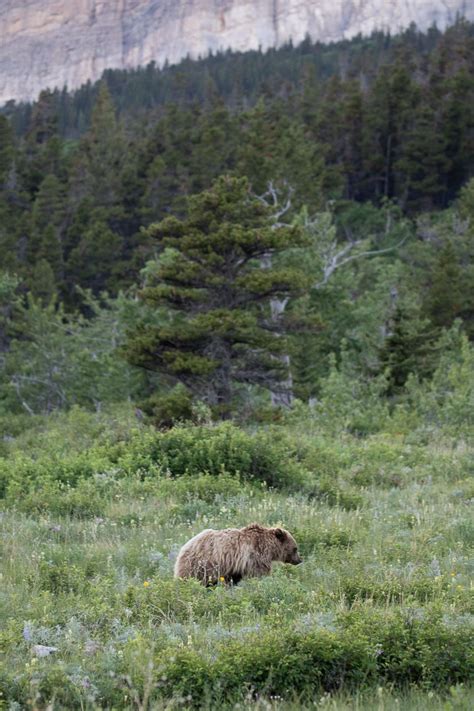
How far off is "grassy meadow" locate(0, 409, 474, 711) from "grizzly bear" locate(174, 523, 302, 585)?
194 millimetres

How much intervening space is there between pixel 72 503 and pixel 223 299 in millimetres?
11959

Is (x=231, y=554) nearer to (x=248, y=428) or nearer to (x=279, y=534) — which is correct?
(x=279, y=534)

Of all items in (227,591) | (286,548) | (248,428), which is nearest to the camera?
(227,591)

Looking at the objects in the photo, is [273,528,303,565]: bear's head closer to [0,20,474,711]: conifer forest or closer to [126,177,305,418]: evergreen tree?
[0,20,474,711]: conifer forest

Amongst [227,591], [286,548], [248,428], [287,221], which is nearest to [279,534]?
[286,548]

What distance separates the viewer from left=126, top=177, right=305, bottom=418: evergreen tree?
19516 mm

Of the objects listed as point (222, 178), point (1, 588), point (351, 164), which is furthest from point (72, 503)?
point (351, 164)

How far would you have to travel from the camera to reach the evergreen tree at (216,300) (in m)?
19.5

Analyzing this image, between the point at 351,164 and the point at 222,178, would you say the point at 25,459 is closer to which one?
the point at 222,178

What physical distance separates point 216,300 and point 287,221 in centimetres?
1629

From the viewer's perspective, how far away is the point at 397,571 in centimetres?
612

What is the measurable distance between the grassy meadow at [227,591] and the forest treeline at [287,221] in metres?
9.55

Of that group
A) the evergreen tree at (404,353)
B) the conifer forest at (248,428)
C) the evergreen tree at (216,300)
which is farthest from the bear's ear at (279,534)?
the evergreen tree at (404,353)

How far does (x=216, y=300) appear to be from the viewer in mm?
20625
